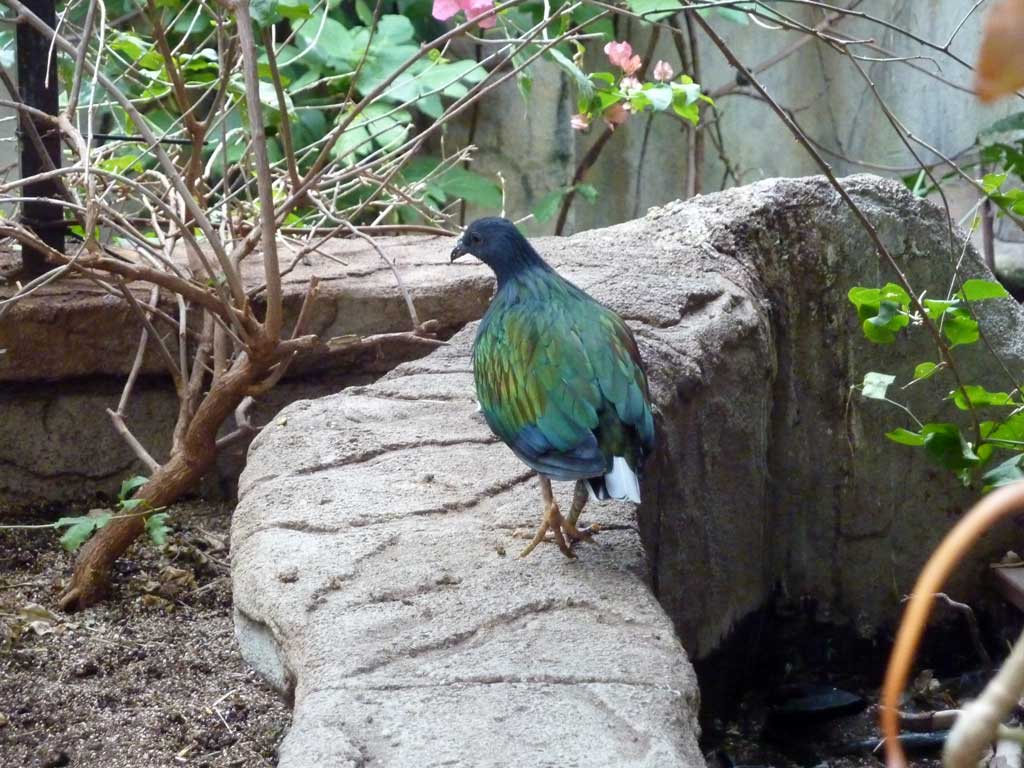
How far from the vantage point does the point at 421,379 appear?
314cm

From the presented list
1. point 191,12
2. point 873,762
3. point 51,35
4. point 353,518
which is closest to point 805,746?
point 873,762

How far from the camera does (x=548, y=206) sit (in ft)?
23.3

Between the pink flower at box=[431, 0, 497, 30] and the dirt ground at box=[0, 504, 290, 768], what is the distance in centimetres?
158

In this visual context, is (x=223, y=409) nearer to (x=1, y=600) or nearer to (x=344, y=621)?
(x=1, y=600)

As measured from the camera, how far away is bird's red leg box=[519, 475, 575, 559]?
7.70ft

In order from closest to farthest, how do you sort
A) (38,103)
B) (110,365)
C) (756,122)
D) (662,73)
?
1. (38,103)
2. (110,365)
3. (662,73)
4. (756,122)

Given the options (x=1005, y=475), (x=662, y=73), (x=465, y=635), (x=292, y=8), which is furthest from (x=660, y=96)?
(x=465, y=635)

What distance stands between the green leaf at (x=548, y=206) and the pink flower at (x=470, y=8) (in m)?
3.82

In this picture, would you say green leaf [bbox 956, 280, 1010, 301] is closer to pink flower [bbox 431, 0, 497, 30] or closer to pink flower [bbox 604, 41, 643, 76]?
pink flower [bbox 431, 0, 497, 30]

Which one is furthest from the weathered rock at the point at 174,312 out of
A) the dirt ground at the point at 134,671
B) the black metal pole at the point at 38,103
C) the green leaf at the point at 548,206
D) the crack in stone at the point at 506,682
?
the green leaf at the point at 548,206

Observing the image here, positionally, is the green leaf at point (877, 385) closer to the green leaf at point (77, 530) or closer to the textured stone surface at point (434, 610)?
the textured stone surface at point (434, 610)

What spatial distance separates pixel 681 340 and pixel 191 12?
4.14m

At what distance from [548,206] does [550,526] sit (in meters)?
4.89

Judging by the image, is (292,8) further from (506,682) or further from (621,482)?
(506,682)
